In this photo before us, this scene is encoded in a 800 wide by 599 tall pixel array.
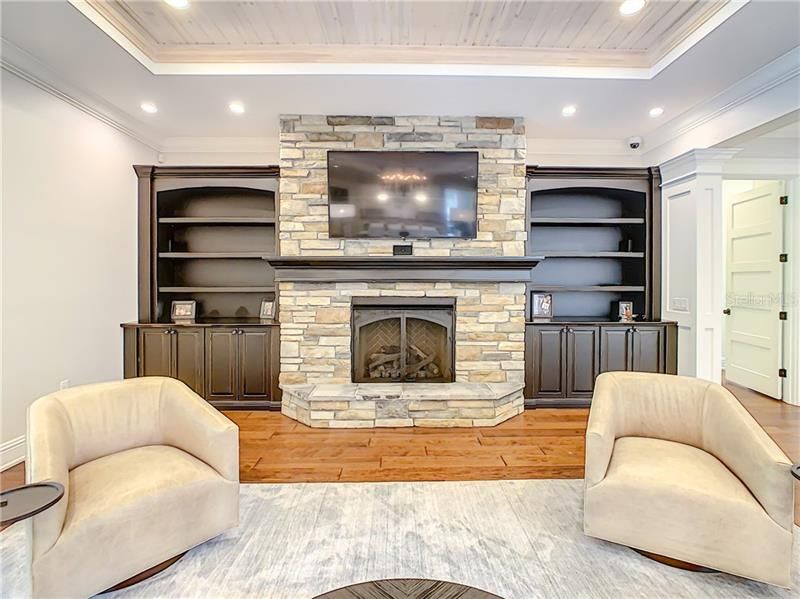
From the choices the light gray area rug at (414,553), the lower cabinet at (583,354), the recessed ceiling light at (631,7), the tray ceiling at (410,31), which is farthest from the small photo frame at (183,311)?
the recessed ceiling light at (631,7)

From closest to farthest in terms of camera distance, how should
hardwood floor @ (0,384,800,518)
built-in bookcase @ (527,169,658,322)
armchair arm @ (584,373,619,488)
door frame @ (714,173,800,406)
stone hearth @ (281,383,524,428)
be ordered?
armchair arm @ (584,373,619,488) < hardwood floor @ (0,384,800,518) < stone hearth @ (281,383,524,428) < door frame @ (714,173,800,406) < built-in bookcase @ (527,169,658,322)

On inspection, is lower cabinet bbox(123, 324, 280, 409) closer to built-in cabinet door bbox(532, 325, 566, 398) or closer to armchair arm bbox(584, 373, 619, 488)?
built-in cabinet door bbox(532, 325, 566, 398)

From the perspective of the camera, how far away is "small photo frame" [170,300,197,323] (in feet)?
15.4

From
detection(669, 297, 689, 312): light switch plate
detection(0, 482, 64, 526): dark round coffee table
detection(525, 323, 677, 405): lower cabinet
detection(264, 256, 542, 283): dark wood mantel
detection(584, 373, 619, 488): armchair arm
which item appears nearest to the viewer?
detection(0, 482, 64, 526): dark round coffee table

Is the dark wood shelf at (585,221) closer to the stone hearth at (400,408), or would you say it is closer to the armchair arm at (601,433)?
the stone hearth at (400,408)

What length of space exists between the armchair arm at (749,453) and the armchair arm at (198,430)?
7.61 feet

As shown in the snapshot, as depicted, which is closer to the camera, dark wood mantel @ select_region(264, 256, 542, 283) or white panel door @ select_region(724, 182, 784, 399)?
dark wood mantel @ select_region(264, 256, 542, 283)

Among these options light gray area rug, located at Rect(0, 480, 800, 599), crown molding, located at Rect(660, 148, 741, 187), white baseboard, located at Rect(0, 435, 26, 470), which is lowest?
light gray area rug, located at Rect(0, 480, 800, 599)

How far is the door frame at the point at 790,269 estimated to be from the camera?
455 centimetres

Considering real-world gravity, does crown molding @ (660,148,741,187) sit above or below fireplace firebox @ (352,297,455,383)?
above

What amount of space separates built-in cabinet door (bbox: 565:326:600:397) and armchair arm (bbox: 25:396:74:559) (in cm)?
402

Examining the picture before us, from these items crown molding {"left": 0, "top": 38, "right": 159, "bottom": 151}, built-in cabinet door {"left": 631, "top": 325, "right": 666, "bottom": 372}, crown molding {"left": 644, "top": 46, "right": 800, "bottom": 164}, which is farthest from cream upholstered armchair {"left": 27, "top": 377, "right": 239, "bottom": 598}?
crown molding {"left": 644, "top": 46, "right": 800, "bottom": 164}

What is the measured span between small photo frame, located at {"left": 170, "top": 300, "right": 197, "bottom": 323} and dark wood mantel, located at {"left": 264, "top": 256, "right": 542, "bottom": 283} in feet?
3.97

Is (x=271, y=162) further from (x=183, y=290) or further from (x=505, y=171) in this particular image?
(x=505, y=171)
